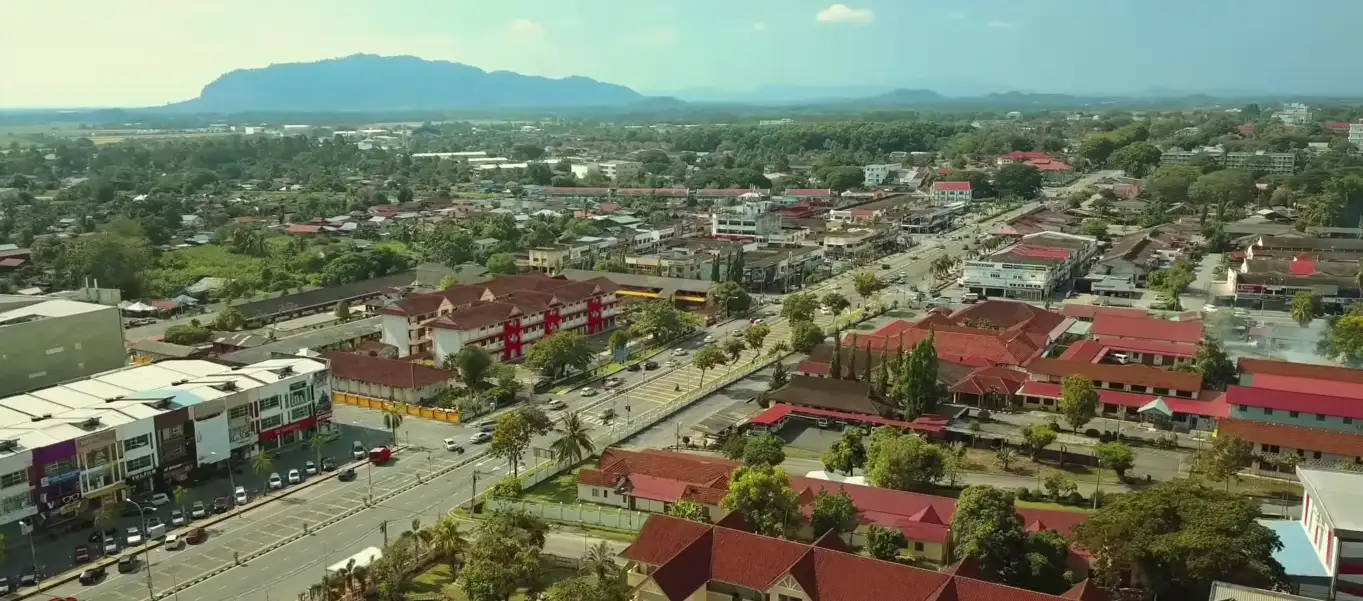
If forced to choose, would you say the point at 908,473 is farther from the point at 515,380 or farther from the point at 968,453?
the point at 515,380

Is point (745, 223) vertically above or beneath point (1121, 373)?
above

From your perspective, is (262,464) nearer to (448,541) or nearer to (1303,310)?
(448,541)

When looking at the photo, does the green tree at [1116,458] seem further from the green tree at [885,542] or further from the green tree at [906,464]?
the green tree at [885,542]

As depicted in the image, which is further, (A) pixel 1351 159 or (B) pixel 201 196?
(A) pixel 1351 159

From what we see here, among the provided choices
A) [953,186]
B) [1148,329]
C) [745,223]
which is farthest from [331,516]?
[953,186]

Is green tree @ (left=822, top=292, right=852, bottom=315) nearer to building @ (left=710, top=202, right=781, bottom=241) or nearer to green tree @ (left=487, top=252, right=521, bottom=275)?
green tree @ (left=487, top=252, right=521, bottom=275)

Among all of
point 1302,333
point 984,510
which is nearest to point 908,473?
point 984,510

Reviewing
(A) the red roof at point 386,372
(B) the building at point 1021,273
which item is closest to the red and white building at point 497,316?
(A) the red roof at point 386,372
